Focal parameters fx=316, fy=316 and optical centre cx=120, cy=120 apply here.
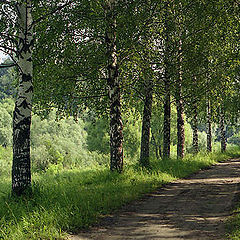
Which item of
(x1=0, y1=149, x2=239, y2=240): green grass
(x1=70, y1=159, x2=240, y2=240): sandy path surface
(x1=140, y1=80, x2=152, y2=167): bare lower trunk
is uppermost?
(x1=140, y1=80, x2=152, y2=167): bare lower trunk

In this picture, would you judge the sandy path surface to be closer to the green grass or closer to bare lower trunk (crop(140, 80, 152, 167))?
the green grass

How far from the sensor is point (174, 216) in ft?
25.8

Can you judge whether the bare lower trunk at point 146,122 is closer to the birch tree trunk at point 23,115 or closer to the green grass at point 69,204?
the green grass at point 69,204

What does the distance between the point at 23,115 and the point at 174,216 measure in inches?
199

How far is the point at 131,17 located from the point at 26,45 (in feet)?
13.9

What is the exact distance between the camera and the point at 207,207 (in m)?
8.75

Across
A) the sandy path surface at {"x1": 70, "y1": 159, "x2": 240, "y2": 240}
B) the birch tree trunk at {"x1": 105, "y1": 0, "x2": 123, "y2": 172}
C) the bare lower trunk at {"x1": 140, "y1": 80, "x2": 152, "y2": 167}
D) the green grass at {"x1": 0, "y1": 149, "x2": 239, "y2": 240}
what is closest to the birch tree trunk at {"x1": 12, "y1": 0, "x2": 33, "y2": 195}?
the green grass at {"x1": 0, "y1": 149, "x2": 239, "y2": 240}

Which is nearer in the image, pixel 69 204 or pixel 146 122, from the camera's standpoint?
pixel 69 204

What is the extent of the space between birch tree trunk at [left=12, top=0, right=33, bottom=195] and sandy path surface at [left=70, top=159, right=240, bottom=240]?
2.85m

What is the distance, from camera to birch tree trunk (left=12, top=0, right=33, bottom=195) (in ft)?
29.6

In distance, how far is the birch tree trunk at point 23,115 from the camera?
9008mm

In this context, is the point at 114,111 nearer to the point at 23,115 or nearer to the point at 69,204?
the point at 23,115

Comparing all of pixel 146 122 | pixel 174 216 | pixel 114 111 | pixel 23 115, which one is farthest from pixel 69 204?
pixel 146 122

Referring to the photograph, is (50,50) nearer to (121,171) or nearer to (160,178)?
(121,171)
